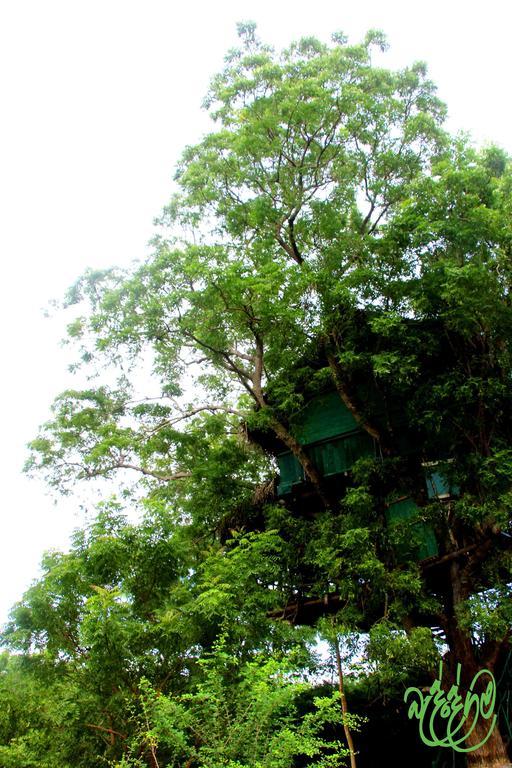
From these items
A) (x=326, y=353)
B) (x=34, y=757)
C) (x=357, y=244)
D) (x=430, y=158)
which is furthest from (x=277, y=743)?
(x=430, y=158)

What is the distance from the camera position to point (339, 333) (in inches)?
448

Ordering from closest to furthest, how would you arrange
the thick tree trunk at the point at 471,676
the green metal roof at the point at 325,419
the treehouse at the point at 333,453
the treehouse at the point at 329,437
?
1. the thick tree trunk at the point at 471,676
2. the treehouse at the point at 333,453
3. the treehouse at the point at 329,437
4. the green metal roof at the point at 325,419

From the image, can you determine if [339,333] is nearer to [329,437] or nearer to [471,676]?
[329,437]

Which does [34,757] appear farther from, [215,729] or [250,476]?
[250,476]

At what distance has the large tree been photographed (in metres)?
9.91

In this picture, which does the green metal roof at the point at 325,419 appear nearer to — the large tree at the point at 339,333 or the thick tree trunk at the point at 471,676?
the large tree at the point at 339,333

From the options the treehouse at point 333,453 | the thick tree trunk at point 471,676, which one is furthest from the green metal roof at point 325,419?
the thick tree trunk at point 471,676

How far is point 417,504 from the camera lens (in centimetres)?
1088

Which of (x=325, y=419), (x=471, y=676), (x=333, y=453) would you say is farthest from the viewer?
(x=325, y=419)

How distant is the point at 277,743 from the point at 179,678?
2.80 metres

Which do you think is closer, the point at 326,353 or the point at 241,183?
the point at 326,353

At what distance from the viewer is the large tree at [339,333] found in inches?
390

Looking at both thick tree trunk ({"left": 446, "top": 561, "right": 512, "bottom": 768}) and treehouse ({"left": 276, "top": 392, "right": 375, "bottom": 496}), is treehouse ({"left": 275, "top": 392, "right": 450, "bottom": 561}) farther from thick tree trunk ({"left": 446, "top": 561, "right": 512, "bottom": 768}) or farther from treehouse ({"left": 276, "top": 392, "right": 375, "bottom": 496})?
thick tree trunk ({"left": 446, "top": 561, "right": 512, "bottom": 768})

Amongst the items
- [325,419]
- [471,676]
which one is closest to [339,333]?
[325,419]
